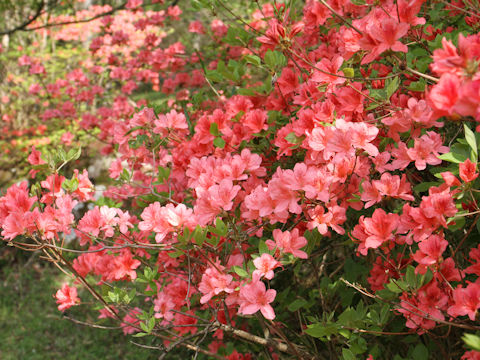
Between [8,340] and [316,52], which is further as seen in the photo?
[8,340]

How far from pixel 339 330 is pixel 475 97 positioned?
87cm

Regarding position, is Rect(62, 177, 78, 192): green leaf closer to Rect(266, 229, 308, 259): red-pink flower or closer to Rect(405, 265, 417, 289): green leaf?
Rect(266, 229, 308, 259): red-pink flower

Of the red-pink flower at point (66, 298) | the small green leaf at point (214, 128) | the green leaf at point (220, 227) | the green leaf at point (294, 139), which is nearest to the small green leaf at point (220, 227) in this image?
the green leaf at point (220, 227)

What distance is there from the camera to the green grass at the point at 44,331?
3.16 m

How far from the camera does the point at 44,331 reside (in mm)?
3469

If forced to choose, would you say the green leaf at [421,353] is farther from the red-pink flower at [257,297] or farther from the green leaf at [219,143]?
the green leaf at [219,143]

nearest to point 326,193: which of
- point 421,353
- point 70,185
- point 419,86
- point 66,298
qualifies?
point 419,86

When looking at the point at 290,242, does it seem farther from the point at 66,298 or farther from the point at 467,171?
the point at 66,298

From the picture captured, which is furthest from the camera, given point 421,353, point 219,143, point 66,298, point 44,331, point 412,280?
point 44,331

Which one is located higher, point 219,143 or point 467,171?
point 467,171

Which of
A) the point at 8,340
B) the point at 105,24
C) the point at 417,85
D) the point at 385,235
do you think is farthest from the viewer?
the point at 105,24

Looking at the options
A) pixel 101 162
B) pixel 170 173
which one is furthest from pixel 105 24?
pixel 170 173

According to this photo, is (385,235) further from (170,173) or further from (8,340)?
(8,340)

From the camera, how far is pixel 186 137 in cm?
188
